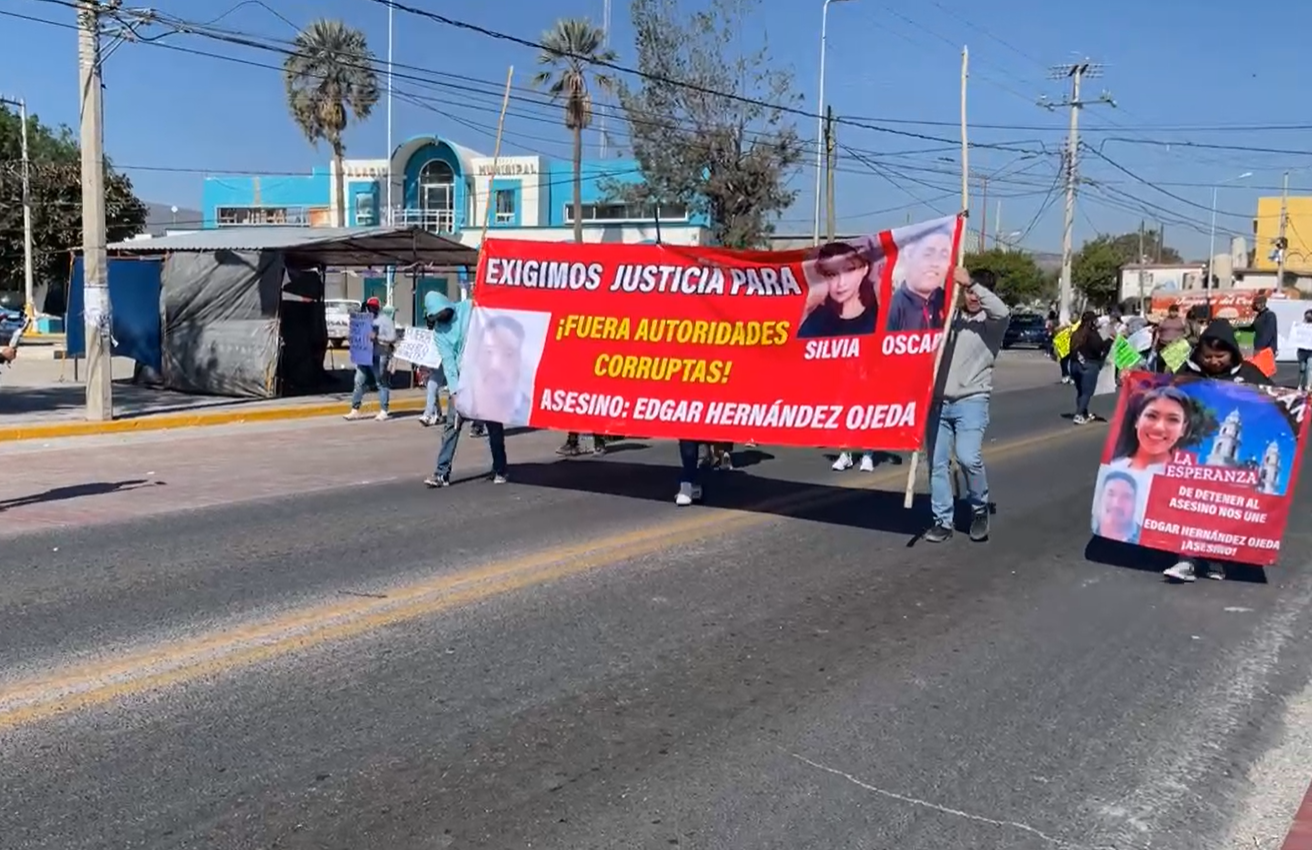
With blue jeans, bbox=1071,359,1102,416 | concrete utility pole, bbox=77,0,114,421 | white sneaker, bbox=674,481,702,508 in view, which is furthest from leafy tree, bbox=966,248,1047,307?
white sneaker, bbox=674,481,702,508

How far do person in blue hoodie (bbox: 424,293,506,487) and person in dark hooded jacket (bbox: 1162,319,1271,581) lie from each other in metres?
5.87

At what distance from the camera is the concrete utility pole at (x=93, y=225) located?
1555 cm

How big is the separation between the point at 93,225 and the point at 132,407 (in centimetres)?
306

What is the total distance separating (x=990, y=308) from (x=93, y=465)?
9607mm

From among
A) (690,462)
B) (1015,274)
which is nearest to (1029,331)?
(1015,274)

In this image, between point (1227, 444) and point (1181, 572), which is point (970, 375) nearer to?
point (1227, 444)

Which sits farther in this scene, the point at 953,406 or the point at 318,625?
the point at 953,406

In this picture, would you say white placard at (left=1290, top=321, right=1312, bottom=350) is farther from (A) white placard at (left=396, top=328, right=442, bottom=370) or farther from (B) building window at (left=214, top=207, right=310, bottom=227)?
(B) building window at (left=214, top=207, right=310, bottom=227)

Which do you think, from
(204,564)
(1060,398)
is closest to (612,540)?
(204,564)

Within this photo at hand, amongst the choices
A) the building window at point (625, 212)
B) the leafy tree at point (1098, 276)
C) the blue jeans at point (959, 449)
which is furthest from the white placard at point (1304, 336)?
the leafy tree at point (1098, 276)

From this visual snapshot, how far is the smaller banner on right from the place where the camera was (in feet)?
23.5

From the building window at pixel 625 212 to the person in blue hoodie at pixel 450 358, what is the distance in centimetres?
3031

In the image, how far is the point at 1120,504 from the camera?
7.56 m

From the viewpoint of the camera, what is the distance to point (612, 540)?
8.36 m
